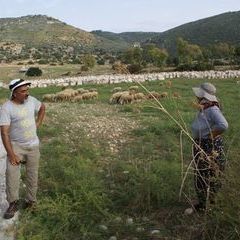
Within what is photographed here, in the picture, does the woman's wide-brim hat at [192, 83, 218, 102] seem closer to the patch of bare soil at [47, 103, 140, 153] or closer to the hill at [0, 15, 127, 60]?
the patch of bare soil at [47, 103, 140, 153]

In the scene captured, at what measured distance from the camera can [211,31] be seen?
90.9 metres

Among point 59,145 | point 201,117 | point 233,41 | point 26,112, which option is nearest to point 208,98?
point 201,117

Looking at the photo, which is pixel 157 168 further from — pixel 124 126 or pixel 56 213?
pixel 124 126

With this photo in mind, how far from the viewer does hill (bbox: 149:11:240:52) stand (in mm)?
85188

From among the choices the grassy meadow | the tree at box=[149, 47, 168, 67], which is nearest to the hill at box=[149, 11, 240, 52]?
the tree at box=[149, 47, 168, 67]

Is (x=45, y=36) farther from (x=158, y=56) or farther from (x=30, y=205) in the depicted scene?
(x=30, y=205)

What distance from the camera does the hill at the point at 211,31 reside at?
85.2 meters

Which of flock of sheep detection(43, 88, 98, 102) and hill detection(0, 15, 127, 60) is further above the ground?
hill detection(0, 15, 127, 60)

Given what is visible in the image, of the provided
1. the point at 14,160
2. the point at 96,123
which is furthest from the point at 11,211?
the point at 96,123

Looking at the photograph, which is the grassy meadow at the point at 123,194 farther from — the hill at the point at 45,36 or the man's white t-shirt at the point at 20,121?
the hill at the point at 45,36

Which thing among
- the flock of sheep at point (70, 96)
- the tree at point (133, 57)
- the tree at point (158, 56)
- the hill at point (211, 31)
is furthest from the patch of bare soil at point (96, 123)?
the hill at point (211, 31)

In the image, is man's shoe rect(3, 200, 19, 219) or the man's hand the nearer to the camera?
the man's hand

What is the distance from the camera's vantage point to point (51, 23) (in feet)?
442

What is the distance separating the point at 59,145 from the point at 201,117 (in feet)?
14.8
